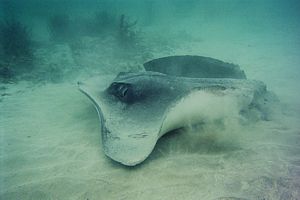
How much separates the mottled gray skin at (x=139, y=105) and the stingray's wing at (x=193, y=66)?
1400 mm

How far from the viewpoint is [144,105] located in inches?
156

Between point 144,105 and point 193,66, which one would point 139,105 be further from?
point 193,66

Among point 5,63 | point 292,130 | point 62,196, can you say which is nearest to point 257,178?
point 292,130

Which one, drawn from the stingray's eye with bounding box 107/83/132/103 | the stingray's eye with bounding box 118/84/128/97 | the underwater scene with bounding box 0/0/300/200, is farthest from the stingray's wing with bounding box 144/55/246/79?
the stingray's eye with bounding box 118/84/128/97

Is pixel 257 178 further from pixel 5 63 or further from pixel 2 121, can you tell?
pixel 5 63

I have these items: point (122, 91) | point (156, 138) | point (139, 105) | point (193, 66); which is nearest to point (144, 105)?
point (139, 105)

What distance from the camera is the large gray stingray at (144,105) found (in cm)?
315

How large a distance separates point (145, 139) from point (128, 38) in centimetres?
1126

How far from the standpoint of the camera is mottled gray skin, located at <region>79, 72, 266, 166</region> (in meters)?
3.12

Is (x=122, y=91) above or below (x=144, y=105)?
above

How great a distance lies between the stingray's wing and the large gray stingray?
4.30ft

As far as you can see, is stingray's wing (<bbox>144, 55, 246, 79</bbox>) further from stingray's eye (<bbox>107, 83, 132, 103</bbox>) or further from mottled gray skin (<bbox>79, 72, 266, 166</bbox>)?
stingray's eye (<bbox>107, 83, 132, 103</bbox>)

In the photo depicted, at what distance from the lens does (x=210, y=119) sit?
14.1ft

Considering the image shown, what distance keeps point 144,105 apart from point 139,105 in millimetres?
94
